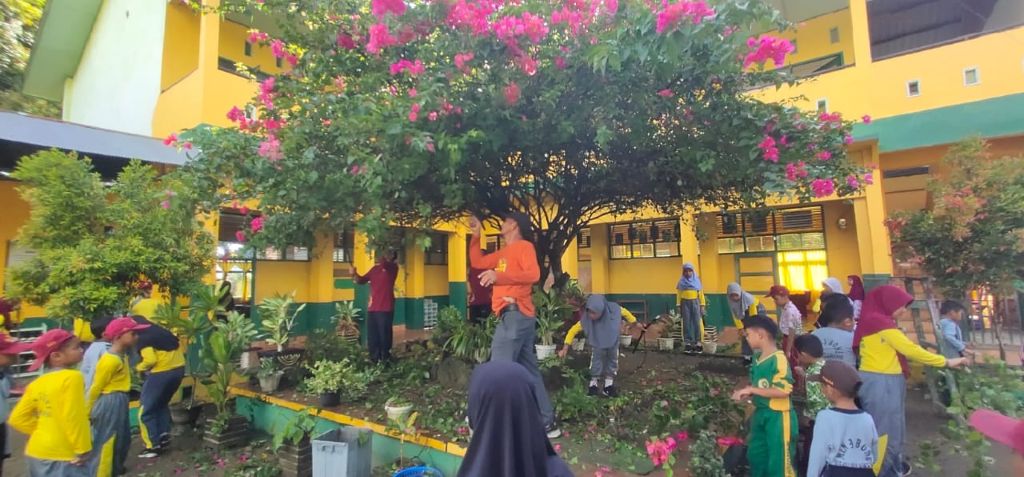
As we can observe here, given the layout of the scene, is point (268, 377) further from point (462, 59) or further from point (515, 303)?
point (462, 59)

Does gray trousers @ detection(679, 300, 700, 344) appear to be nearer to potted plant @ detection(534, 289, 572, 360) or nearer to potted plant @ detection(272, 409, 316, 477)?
potted plant @ detection(534, 289, 572, 360)

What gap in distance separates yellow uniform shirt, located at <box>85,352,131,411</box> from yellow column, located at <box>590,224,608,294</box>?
12.1 m

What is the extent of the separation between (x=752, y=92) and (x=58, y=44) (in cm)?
2068

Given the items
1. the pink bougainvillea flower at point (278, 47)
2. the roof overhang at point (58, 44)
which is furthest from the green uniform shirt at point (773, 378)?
the roof overhang at point (58, 44)

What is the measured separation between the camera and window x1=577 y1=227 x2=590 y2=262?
1544cm

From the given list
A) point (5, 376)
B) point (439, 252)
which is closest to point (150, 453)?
point (5, 376)

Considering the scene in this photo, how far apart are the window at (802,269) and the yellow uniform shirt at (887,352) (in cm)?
893

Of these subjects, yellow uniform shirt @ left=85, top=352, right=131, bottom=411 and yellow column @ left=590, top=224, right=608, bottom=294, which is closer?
yellow uniform shirt @ left=85, top=352, right=131, bottom=411

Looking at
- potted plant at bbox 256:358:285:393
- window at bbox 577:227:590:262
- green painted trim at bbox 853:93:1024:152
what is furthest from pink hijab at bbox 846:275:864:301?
window at bbox 577:227:590:262

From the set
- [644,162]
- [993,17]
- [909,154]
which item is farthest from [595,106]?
[993,17]

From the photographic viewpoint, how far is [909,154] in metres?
10.3

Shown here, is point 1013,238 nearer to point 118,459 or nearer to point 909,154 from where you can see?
point 909,154

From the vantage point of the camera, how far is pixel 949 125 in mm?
8945

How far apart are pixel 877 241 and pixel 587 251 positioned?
7.67 meters
